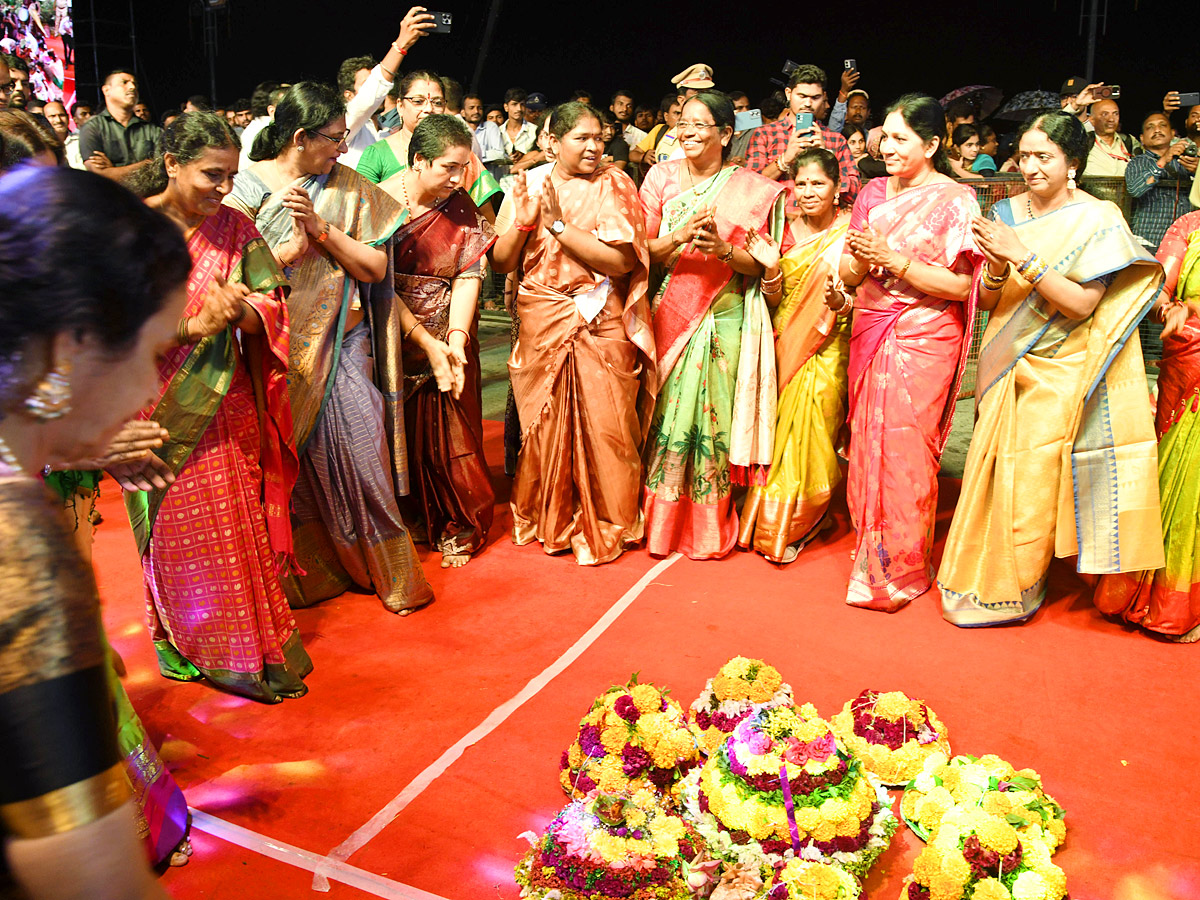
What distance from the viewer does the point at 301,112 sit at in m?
2.98

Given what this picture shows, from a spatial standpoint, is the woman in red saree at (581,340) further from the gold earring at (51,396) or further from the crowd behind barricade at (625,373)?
the gold earring at (51,396)

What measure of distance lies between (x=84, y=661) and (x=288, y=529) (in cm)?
231

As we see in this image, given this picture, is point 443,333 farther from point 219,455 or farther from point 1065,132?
point 1065,132

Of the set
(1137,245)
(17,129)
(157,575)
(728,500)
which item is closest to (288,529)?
(157,575)

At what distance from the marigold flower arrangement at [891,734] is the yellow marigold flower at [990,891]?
1.53ft

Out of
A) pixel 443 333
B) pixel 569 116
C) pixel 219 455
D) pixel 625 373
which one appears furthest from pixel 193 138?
pixel 625 373

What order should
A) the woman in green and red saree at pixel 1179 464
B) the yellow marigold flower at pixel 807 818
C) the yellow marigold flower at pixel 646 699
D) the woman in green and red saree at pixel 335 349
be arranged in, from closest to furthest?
the yellow marigold flower at pixel 807 818, the yellow marigold flower at pixel 646 699, the woman in green and red saree at pixel 335 349, the woman in green and red saree at pixel 1179 464

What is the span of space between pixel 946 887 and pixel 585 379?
7.50 ft

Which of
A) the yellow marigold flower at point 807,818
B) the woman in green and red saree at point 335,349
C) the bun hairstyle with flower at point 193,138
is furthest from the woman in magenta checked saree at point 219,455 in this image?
the yellow marigold flower at point 807,818

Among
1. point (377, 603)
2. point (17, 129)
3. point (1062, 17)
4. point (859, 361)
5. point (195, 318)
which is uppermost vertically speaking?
point (1062, 17)

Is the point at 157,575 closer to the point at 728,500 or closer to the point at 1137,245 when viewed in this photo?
the point at 728,500

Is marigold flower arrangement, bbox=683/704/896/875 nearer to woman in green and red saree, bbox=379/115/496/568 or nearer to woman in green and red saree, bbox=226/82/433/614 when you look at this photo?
woman in green and red saree, bbox=226/82/433/614

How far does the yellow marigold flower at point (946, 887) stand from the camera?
195cm

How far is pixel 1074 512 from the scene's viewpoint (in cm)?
323
